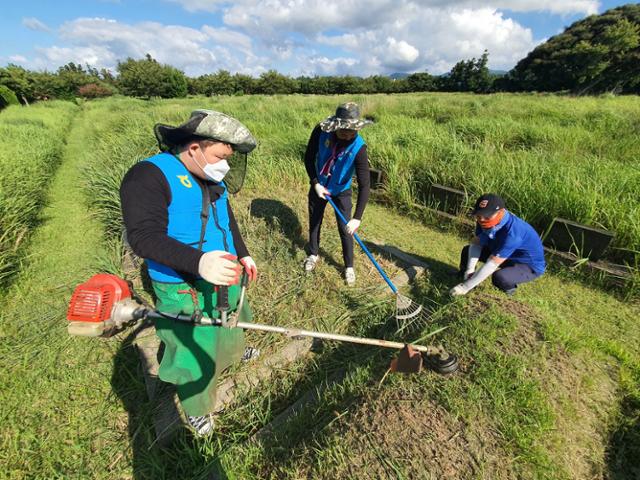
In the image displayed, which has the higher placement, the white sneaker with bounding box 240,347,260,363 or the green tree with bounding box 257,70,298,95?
the green tree with bounding box 257,70,298,95

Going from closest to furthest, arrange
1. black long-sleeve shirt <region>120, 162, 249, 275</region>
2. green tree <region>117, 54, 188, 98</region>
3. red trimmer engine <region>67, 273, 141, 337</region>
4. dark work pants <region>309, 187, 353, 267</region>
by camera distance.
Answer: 1. red trimmer engine <region>67, 273, 141, 337</region>
2. black long-sleeve shirt <region>120, 162, 249, 275</region>
3. dark work pants <region>309, 187, 353, 267</region>
4. green tree <region>117, 54, 188, 98</region>

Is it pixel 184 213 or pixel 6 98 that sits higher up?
pixel 6 98

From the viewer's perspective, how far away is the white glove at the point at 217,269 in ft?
4.11

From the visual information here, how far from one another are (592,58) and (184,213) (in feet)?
131

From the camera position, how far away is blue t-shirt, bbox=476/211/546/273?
2723 mm

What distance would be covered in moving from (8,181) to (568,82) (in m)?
43.0

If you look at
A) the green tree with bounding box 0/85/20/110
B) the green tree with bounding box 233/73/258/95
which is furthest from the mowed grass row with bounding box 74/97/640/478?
the green tree with bounding box 233/73/258/95

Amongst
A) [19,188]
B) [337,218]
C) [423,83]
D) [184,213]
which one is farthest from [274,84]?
[184,213]

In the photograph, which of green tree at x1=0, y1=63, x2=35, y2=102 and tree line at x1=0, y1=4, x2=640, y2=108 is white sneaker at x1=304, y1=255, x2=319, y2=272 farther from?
green tree at x1=0, y1=63, x2=35, y2=102

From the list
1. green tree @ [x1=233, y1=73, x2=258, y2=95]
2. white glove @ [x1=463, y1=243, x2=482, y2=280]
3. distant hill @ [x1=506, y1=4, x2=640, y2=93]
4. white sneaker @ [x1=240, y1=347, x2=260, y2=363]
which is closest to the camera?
white sneaker @ [x1=240, y1=347, x2=260, y2=363]

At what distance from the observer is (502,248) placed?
107 inches

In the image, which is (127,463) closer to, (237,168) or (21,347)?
(21,347)

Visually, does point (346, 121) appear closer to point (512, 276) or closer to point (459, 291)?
point (459, 291)

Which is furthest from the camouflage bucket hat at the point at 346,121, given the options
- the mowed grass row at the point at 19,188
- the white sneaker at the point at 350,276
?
the mowed grass row at the point at 19,188
